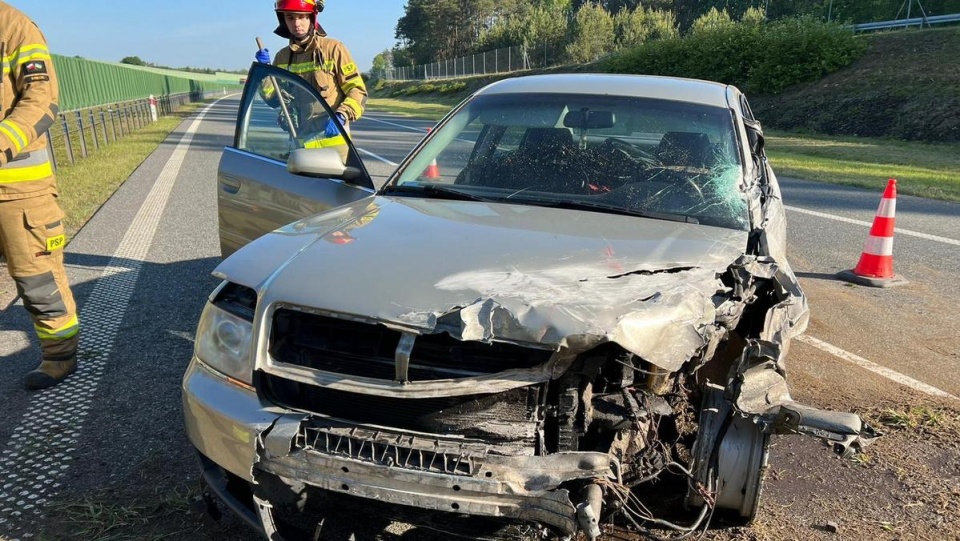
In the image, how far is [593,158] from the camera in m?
3.24

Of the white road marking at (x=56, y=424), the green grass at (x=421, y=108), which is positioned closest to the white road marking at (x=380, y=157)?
the white road marking at (x=56, y=424)

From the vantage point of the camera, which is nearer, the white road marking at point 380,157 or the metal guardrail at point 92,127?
the white road marking at point 380,157

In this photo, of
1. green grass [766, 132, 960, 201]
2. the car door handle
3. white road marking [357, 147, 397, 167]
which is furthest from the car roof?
white road marking [357, 147, 397, 167]

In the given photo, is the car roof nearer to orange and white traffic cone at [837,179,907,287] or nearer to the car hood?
the car hood

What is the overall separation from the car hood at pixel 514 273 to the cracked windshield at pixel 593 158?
18 centimetres

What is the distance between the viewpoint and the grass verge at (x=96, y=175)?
8.74 meters

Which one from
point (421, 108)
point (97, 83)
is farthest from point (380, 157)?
point (421, 108)

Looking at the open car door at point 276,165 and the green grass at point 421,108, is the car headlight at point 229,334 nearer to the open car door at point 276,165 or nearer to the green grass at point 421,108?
the open car door at point 276,165

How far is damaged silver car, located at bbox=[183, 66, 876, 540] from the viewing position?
6.29ft

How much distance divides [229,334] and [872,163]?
13.7 m

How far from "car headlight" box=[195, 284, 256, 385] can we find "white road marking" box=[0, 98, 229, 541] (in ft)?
3.39

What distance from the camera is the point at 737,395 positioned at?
2209mm

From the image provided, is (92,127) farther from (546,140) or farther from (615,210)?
(615,210)

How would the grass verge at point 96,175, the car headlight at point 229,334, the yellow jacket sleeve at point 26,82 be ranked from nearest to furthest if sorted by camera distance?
the car headlight at point 229,334
the yellow jacket sleeve at point 26,82
the grass verge at point 96,175
